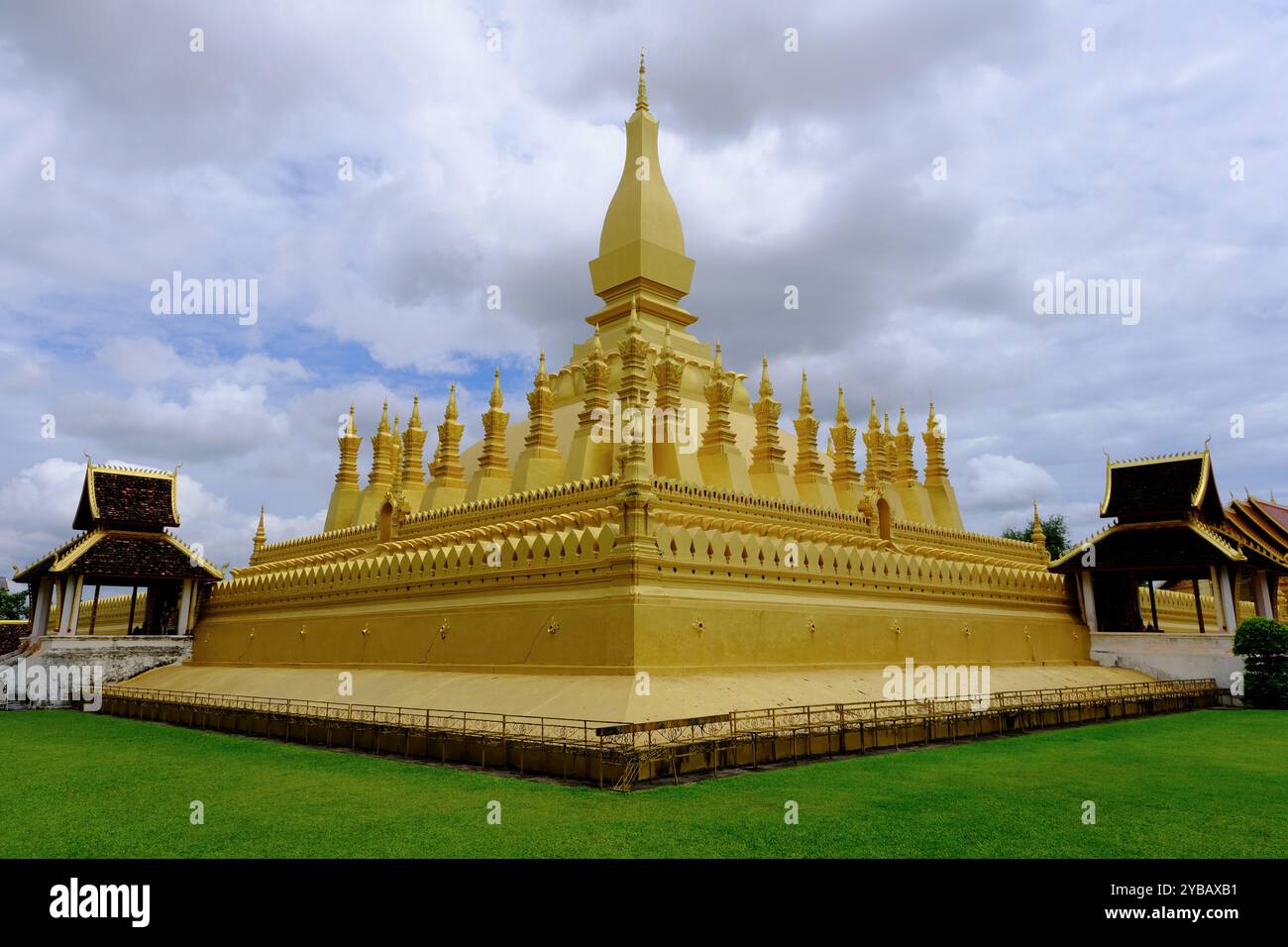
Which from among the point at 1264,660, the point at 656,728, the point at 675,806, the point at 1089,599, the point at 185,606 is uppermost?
the point at 185,606

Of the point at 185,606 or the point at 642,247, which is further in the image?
the point at 642,247

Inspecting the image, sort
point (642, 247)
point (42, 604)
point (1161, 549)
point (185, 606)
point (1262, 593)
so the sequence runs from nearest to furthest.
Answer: point (1161, 549)
point (1262, 593)
point (42, 604)
point (185, 606)
point (642, 247)

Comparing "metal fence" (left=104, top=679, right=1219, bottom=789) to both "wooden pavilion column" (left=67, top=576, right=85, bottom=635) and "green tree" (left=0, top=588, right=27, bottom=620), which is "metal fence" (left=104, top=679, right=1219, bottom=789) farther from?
"green tree" (left=0, top=588, right=27, bottom=620)

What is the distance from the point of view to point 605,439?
78.4ft

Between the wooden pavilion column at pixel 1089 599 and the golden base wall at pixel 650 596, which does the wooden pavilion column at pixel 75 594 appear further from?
the wooden pavilion column at pixel 1089 599

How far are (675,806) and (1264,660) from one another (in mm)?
20383

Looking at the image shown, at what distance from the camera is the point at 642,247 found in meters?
31.4

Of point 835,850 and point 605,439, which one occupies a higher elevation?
point 605,439

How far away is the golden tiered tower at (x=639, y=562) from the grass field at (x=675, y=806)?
323 cm

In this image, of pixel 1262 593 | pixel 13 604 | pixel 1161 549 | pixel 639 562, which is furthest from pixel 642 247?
pixel 13 604

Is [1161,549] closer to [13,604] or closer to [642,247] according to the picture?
[642,247]
